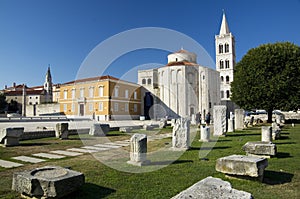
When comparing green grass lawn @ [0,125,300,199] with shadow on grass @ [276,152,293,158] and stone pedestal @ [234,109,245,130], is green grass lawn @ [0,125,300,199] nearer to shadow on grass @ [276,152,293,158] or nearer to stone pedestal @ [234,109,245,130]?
shadow on grass @ [276,152,293,158]

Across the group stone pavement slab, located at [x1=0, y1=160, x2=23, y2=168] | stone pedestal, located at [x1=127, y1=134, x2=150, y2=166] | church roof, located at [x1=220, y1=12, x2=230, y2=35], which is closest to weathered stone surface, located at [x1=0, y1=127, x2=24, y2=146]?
stone pavement slab, located at [x1=0, y1=160, x2=23, y2=168]

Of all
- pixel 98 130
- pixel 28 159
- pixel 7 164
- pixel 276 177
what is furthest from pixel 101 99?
pixel 276 177

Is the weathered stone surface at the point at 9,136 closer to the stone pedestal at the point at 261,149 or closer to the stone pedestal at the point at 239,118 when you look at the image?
the stone pedestal at the point at 261,149

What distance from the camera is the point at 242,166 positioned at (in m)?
4.80

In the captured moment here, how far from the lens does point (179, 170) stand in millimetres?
5922

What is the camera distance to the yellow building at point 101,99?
41.7 metres

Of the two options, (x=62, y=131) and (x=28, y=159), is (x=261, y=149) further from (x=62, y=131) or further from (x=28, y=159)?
(x=62, y=131)

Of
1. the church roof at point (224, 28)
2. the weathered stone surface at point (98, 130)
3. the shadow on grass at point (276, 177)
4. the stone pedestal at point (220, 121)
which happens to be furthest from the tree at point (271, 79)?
the church roof at point (224, 28)

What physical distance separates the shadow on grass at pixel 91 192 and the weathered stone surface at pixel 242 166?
2.49 m

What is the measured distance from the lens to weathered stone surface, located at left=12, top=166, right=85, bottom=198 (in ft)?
12.3

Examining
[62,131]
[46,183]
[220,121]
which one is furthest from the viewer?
[220,121]

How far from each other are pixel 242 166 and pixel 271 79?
22574mm

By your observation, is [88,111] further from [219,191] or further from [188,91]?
[219,191]

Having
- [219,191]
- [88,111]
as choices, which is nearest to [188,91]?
[88,111]
